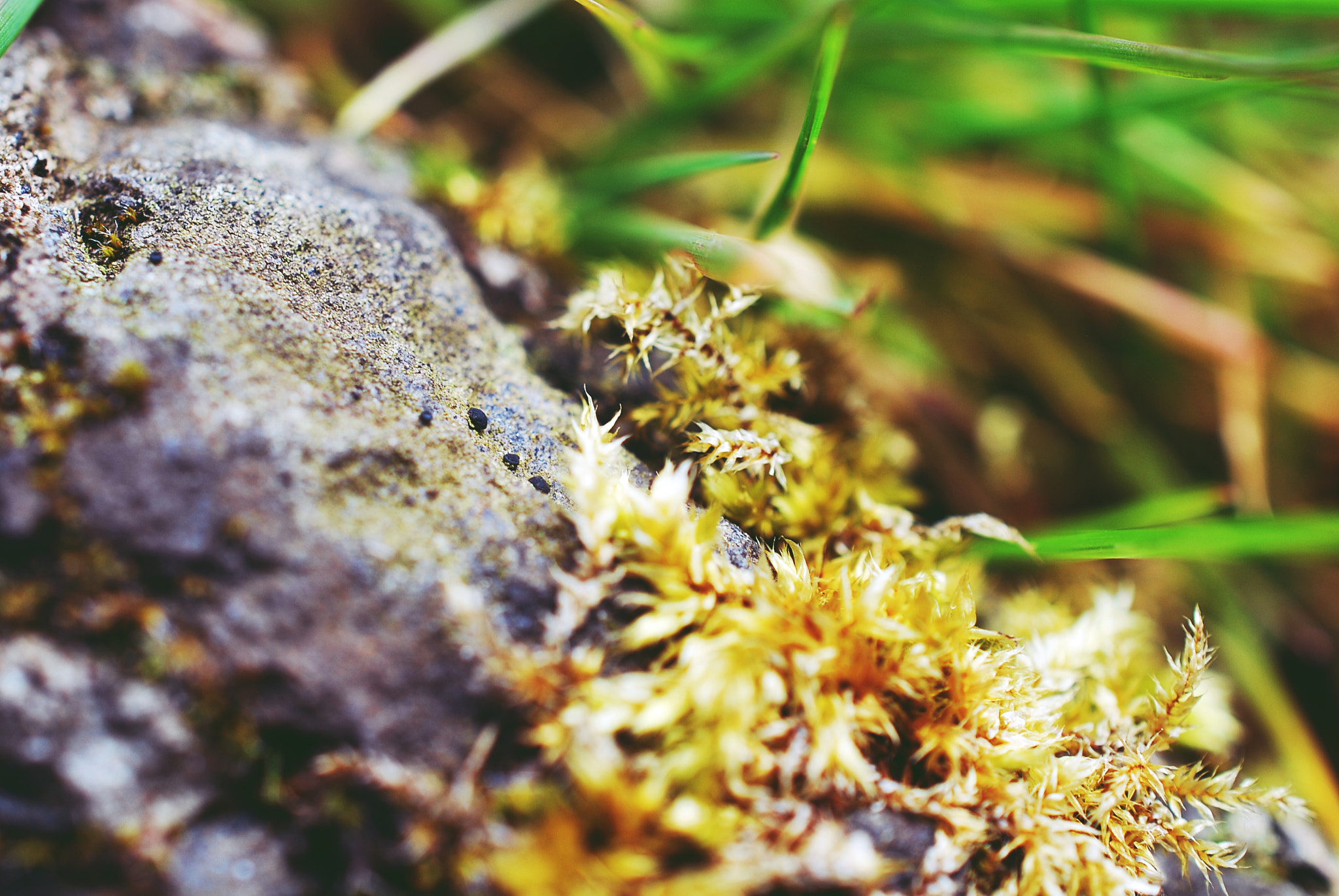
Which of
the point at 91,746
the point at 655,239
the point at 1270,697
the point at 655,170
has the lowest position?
the point at 1270,697

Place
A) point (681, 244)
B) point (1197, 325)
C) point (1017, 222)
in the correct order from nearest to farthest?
point (681, 244) → point (1197, 325) → point (1017, 222)

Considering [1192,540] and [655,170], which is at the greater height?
[655,170]

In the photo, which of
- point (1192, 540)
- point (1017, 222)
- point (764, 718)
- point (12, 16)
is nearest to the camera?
point (764, 718)

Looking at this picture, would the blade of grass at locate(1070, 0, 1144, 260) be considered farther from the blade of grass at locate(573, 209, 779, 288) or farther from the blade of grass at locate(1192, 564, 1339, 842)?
the blade of grass at locate(1192, 564, 1339, 842)

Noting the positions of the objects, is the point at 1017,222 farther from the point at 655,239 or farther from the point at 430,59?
the point at 430,59

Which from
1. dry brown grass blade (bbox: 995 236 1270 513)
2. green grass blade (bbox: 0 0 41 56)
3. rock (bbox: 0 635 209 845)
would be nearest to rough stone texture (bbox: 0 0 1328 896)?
rock (bbox: 0 635 209 845)

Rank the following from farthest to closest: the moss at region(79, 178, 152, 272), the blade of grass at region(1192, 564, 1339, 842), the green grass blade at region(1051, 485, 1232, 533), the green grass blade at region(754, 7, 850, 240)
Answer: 1. the blade of grass at region(1192, 564, 1339, 842)
2. the green grass blade at region(1051, 485, 1232, 533)
3. the green grass blade at region(754, 7, 850, 240)
4. the moss at region(79, 178, 152, 272)

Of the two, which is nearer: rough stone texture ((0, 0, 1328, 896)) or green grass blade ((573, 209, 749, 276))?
rough stone texture ((0, 0, 1328, 896))

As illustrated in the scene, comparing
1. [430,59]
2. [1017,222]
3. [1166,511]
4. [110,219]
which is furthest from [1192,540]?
[430,59]
